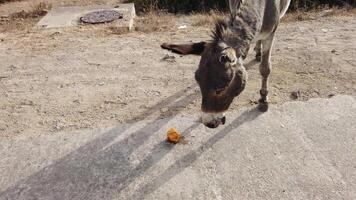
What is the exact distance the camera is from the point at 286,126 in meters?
4.70

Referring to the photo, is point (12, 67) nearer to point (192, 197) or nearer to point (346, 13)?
point (192, 197)

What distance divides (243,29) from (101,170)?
204 cm

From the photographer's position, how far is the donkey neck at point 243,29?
3.67 metres

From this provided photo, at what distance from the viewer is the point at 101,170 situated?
410 centimetres

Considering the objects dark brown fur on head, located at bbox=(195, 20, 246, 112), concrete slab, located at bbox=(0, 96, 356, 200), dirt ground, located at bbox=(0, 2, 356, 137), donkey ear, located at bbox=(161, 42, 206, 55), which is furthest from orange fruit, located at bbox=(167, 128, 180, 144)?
donkey ear, located at bbox=(161, 42, 206, 55)

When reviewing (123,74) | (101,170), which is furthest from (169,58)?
(101,170)

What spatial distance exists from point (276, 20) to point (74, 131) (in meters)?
2.74

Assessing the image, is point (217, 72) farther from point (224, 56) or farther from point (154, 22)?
point (154, 22)

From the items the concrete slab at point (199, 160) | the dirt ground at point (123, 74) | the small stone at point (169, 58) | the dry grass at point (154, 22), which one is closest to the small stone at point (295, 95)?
the dirt ground at point (123, 74)

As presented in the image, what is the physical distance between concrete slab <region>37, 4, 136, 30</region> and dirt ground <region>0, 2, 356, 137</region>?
37cm

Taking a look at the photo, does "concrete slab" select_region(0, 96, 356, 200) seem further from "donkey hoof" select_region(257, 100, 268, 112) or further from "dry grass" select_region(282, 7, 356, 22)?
"dry grass" select_region(282, 7, 356, 22)

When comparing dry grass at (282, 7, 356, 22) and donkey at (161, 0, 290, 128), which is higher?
donkey at (161, 0, 290, 128)

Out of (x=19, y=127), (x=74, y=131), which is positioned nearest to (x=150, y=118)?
(x=74, y=131)

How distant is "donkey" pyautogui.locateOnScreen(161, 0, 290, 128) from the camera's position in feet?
11.2
